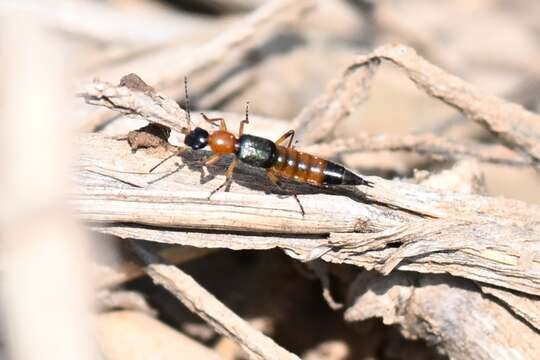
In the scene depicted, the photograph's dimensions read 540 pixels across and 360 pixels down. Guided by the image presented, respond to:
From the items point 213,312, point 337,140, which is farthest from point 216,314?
point 337,140

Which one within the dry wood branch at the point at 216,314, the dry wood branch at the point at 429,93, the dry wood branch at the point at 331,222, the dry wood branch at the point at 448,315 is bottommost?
the dry wood branch at the point at 216,314

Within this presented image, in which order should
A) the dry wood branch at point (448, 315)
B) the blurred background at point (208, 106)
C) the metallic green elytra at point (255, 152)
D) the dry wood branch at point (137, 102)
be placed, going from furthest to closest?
the metallic green elytra at point (255, 152)
the dry wood branch at point (448, 315)
the dry wood branch at point (137, 102)
the blurred background at point (208, 106)

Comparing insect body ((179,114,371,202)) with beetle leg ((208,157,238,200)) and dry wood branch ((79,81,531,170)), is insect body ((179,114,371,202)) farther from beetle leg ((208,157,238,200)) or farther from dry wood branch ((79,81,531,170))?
dry wood branch ((79,81,531,170))

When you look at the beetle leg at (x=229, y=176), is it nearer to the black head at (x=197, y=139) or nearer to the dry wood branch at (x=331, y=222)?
the dry wood branch at (x=331, y=222)

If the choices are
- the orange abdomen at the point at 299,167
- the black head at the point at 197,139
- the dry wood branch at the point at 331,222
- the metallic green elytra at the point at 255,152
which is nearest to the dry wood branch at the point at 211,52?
the black head at the point at 197,139

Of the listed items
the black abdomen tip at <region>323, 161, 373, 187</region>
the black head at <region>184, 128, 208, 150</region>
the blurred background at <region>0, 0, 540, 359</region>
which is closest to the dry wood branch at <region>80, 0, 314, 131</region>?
the blurred background at <region>0, 0, 540, 359</region>

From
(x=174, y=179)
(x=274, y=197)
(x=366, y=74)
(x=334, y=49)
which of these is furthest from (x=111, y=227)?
(x=334, y=49)

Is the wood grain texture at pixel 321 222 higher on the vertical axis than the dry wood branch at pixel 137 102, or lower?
lower
